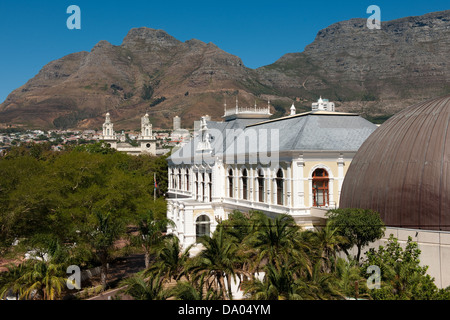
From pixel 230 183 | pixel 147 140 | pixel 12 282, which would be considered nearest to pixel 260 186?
pixel 230 183

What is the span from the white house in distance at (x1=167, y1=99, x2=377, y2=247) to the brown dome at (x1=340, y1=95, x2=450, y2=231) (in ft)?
17.3

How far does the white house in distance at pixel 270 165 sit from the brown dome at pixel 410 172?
526 centimetres

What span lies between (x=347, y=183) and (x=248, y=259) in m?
9.44

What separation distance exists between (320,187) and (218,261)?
47.4ft

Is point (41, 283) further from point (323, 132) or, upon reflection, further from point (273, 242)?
point (323, 132)

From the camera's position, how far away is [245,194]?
131 ft

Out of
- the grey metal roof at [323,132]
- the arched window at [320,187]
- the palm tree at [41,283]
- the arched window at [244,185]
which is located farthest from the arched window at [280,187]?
the palm tree at [41,283]

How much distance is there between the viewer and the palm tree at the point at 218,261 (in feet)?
66.5

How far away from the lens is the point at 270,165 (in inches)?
1371

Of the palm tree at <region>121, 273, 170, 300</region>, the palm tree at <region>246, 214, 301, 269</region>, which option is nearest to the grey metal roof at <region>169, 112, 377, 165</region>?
the palm tree at <region>246, 214, 301, 269</region>

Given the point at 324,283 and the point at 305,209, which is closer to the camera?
the point at 324,283
